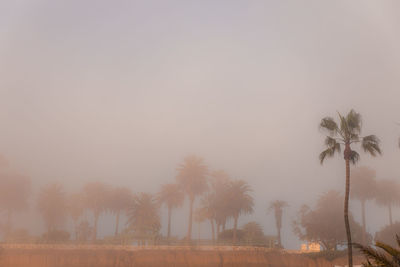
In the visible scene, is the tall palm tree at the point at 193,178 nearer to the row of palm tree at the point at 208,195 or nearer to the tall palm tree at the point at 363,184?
the row of palm tree at the point at 208,195

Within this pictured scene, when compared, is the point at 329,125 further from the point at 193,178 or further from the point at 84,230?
the point at 84,230

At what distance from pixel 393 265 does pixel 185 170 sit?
91.1 metres

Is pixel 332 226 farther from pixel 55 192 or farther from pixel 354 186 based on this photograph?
pixel 55 192

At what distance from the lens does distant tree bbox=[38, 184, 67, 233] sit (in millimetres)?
111562

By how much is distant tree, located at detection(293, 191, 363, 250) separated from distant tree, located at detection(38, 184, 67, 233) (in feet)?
207

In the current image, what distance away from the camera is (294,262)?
64.4m

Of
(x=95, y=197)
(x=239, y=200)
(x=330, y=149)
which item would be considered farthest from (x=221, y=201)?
(x=330, y=149)

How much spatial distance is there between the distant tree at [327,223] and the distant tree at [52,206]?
63166 mm

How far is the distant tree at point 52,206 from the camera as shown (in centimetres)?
11156

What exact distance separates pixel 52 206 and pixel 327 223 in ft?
231

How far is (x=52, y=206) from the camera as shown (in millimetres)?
111500

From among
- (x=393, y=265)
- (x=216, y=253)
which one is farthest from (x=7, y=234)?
(x=393, y=265)

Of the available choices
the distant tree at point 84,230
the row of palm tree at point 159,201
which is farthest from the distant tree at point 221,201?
the distant tree at point 84,230

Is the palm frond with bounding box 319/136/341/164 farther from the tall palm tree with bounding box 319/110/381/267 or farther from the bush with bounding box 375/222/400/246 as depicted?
→ the bush with bounding box 375/222/400/246
